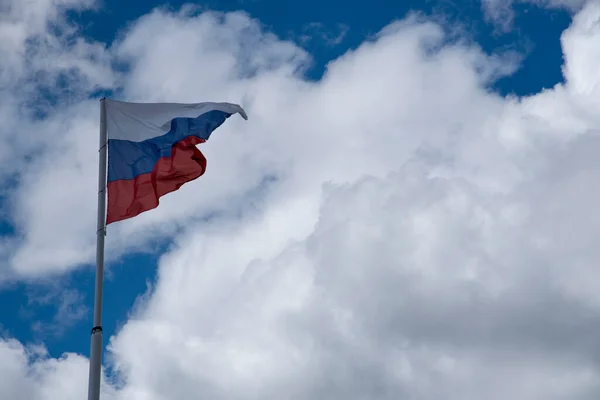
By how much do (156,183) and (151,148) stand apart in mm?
1456

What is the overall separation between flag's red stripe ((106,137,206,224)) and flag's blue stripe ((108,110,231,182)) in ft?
0.62

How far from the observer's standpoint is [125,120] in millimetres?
28609

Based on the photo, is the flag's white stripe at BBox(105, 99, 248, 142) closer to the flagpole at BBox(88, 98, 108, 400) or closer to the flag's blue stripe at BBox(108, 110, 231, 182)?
the flag's blue stripe at BBox(108, 110, 231, 182)

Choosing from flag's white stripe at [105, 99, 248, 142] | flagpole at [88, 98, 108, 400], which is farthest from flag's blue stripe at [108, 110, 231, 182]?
flagpole at [88, 98, 108, 400]

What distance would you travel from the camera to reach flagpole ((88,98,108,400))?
22698 mm

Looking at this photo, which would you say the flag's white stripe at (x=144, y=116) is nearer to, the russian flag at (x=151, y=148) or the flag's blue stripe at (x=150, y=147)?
the russian flag at (x=151, y=148)

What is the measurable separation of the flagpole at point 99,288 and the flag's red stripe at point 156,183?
0.98 meters

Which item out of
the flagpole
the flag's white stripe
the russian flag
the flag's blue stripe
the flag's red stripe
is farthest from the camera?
the flag's white stripe

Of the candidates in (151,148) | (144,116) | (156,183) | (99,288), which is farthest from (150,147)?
(99,288)

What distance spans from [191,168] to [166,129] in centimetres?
174

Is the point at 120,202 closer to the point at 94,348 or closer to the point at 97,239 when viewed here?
the point at 97,239

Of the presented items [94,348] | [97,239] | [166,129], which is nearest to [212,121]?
[166,129]

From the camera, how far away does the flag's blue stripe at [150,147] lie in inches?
1093

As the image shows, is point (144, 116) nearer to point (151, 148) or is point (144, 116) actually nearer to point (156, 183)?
point (151, 148)
